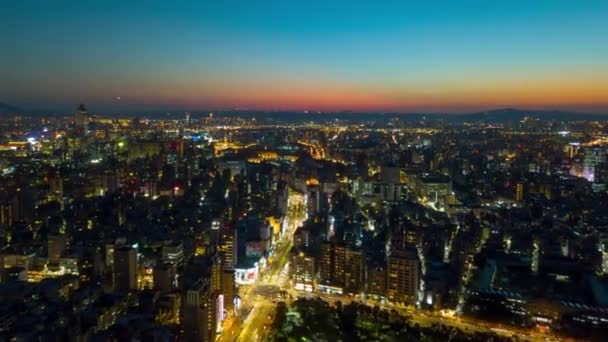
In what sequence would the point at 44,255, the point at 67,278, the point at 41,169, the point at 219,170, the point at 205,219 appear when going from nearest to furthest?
the point at 67,278
the point at 44,255
the point at 205,219
the point at 41,169
the point at 219,170

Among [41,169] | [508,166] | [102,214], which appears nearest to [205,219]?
[102,214]

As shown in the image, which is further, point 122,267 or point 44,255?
point 44,255

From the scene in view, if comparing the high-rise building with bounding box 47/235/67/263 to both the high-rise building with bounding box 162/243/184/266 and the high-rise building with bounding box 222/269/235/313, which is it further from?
the high-rise building with bounding box 222/269/235/313

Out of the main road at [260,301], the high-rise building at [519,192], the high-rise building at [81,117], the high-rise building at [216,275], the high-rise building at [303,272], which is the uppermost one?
the high-rise building at [81,117]

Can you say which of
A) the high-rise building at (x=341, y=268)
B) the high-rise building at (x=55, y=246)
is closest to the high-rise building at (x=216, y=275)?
the high-rise building at (x=341, y=268)

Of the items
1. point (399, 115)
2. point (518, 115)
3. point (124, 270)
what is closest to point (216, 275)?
point (124, 270)

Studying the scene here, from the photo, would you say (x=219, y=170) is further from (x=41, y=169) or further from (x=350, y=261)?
(x=350, y=261)

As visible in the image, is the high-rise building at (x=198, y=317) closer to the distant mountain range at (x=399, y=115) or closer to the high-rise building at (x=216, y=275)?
the high-rise building at (x=216, y=275)

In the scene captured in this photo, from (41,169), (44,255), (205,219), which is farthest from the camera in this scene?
(41,169)
